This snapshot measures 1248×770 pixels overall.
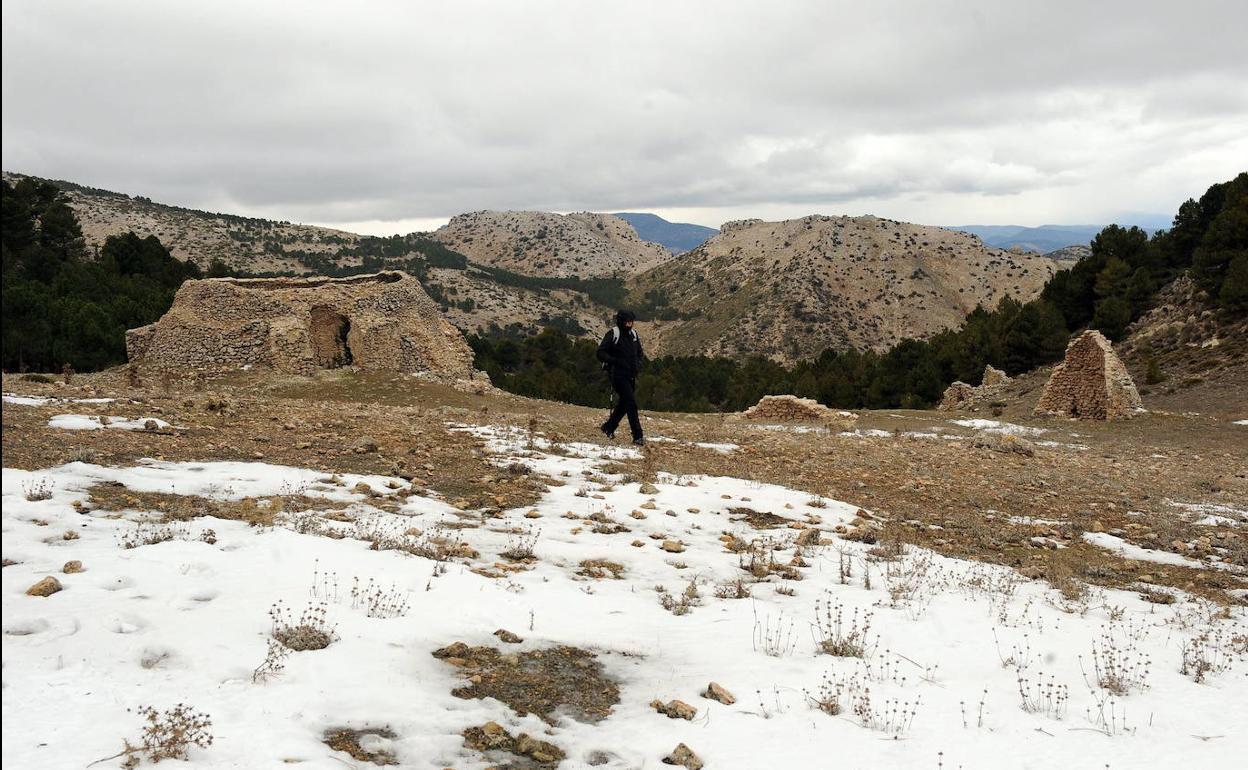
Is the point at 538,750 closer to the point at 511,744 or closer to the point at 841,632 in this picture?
the point at 511,744

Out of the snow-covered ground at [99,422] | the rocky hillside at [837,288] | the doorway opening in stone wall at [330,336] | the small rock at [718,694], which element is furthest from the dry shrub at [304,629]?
the rocky hillside at [837,288]

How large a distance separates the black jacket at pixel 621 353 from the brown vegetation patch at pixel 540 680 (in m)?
8.66

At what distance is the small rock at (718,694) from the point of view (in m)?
4.40

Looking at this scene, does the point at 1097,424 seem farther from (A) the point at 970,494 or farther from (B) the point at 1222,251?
(B) the point at 1222,251

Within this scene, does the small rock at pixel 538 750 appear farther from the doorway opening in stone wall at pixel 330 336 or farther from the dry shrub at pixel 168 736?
the doorway opening in stone wall at pixel 330 336

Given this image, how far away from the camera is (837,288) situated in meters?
119

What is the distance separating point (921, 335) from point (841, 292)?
17794mm

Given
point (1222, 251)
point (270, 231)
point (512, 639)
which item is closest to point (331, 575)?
point (512, 639)

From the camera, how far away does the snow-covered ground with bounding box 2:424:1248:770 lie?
3.75 meters

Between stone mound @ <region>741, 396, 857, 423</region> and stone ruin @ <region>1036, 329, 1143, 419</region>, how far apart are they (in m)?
9.41

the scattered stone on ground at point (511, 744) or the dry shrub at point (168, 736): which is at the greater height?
the dry shrub at point (168, 736)

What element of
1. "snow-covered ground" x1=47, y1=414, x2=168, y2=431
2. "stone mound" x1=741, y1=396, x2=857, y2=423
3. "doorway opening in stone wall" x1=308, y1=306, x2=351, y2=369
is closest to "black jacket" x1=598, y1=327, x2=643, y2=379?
"snow-covered ground" x1=47, y1=414, x2=168, y2=431

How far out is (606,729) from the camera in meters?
4.11

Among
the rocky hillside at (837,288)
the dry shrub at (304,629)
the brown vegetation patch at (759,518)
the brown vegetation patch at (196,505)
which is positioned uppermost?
the rocky hillside at (837,288)
